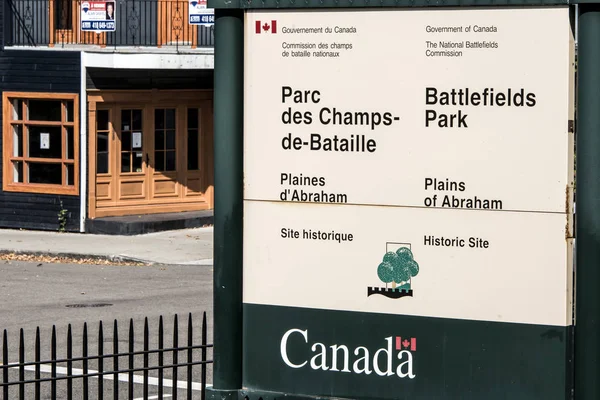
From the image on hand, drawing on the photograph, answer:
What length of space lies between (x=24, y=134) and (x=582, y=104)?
21.7 meters

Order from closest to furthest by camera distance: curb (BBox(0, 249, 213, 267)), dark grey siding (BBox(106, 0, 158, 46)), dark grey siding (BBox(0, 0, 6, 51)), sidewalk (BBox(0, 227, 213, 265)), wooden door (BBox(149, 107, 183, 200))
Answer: curb (BBox(0, 249, 213, 267)) < sidewalk (BBox(0, 227, 213, 265)) < dark grey siding (BBox(106, 0, 158, 46)) < dark grey siding (BBox(0, 0, 6, 51)) < wooden door (BBox(149, 107, 183, 200))

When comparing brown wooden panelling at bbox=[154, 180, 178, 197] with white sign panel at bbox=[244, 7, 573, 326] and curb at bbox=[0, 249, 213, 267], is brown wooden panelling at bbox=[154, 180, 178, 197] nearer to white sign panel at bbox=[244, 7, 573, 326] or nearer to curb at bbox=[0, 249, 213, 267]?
curb at bbox=[0, 249, 213, 267]

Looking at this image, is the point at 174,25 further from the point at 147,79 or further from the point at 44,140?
the point at 44,140

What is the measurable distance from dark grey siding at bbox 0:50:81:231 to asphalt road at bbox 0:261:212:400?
13.0 feet

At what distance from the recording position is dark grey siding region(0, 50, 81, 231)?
24922 millimetres

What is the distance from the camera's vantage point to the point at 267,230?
564 centimetres

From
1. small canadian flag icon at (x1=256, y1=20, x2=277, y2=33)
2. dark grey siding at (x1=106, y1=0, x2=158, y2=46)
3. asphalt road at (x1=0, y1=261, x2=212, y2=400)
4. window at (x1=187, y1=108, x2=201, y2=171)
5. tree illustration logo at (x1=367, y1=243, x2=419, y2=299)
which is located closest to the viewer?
tree illustration logo at (x1=367, y1=243, x2=419, y2=299)

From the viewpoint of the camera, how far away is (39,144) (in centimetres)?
2564

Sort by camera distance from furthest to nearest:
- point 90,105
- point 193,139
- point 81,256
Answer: point 193,139, point 90,105, point 81,256

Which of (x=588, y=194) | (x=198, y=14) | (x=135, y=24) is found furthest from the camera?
(x=135, y=24)

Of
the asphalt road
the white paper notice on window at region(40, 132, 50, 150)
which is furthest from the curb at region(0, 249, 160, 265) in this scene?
the white paper notice on window at region(40, 132, 50, 150)

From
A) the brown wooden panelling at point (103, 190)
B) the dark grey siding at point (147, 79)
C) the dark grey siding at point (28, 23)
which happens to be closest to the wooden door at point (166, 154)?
the dark grey siding at point (147, 79)

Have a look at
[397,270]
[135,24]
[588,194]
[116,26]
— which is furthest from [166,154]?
[588,194]

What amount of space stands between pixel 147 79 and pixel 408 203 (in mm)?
20673
